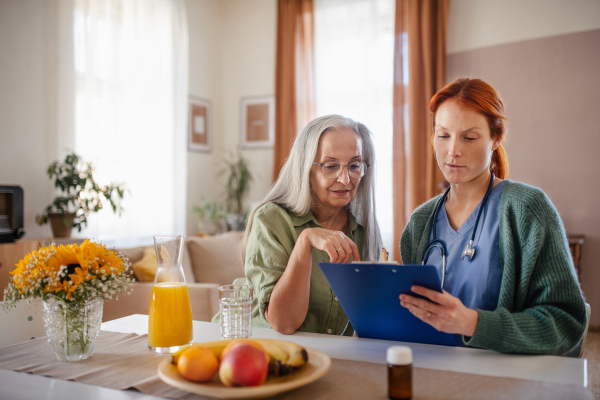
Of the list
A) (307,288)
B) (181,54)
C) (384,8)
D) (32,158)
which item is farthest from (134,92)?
(307,288)

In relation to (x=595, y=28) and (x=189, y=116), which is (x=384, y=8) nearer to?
(x=595, y=28)

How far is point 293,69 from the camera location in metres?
5.06

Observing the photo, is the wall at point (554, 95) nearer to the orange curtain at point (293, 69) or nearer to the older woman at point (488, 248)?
the orange curtain at point (293, 69)

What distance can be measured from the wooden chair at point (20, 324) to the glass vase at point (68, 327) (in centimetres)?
35

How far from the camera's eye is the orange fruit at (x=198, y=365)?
0.86 metres

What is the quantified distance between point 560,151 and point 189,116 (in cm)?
349

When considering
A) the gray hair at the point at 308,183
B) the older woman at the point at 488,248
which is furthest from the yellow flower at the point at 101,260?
the older woman at the point at 488,248

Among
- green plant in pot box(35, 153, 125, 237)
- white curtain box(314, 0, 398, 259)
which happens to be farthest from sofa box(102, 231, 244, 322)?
white curtain box(314, 0, 398, 259)

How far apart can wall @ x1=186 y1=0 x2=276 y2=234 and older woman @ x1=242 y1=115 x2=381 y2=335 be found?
11.9 feet

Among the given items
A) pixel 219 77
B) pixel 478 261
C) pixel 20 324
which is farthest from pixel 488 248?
pixel 219 77

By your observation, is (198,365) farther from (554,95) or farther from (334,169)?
(554,95)

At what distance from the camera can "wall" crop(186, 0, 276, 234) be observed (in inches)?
206

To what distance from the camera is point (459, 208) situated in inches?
56.9

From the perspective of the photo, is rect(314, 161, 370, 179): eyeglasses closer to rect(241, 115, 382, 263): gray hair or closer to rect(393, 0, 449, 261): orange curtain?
rect(241, 115, 382, 263): gray hair
